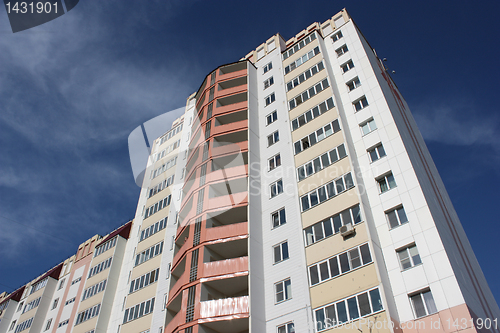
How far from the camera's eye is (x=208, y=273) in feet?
91.3

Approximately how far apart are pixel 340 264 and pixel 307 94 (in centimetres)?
1934

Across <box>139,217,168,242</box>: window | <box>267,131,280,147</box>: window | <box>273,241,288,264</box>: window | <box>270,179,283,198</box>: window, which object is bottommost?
<box>273,241,288,264</box>: window

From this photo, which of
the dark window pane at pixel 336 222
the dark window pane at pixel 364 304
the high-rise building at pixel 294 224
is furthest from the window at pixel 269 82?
the dark window pane at pixel 364 304

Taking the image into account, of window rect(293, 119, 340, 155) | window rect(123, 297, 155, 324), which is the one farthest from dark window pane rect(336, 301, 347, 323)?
window rect(123, 297, 155, 324)

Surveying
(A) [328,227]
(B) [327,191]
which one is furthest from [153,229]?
(A) [328,227]

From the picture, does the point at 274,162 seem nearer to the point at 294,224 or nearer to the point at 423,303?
the point at 294,224

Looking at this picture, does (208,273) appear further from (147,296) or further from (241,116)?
(241,116)

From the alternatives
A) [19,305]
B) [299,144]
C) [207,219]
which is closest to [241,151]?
[299,144]

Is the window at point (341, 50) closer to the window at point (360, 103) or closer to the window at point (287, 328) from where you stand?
the window at point (360, 103)

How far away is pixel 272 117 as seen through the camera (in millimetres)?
39719

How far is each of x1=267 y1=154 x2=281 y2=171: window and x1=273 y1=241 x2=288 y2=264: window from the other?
8.31 m

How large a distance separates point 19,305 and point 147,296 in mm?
44757

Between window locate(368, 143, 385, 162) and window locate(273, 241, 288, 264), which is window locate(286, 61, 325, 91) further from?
window locate(273, 241, 288, 264)

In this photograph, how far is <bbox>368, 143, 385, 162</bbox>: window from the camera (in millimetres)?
29103
